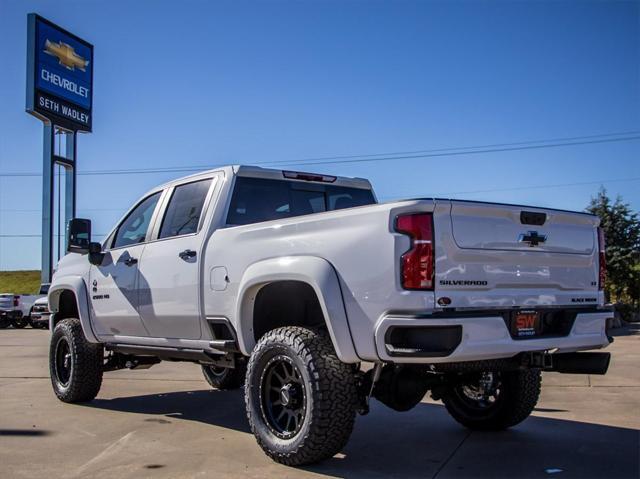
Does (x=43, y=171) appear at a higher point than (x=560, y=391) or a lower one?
higher

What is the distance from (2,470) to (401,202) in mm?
3206

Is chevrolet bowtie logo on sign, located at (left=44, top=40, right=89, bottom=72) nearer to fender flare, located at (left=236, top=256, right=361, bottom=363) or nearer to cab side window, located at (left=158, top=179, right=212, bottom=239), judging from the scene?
cab side window, located at (left=158, top=179, right=212, bottom=239)

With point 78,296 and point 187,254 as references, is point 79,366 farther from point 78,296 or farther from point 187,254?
point 187,254

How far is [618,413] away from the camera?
6.37 metres

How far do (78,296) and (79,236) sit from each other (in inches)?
25.9

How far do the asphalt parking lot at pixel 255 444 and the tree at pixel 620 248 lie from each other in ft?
64.7

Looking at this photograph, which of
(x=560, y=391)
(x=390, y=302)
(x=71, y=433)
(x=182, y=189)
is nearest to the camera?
(x=390, y=302)

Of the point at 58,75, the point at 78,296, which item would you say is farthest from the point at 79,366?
the point at 58,75

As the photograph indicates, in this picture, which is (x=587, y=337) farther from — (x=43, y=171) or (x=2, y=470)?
(x=43, y=171)

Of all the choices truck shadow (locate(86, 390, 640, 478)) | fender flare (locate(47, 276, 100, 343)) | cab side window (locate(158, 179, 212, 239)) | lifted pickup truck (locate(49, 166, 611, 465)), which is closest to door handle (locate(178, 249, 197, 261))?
lifted pickup truck (locate(49, 166, 611, 465))

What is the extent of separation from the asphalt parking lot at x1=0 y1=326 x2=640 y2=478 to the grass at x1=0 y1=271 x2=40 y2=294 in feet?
147

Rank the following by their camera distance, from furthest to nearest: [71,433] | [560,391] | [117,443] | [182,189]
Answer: [560,391] < [182,189] < [71,433] < [117,443]

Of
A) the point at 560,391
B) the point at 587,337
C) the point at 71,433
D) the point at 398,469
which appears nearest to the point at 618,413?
the point at 560,391

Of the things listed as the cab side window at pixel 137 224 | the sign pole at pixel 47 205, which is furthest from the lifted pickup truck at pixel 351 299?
the sign pole at pixel 47 205
